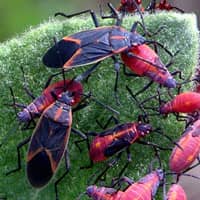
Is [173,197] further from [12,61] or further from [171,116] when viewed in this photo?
[12,61]

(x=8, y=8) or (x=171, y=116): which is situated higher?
(x=8, y=8)

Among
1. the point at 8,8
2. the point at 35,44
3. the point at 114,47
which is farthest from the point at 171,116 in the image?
the point at 8,8

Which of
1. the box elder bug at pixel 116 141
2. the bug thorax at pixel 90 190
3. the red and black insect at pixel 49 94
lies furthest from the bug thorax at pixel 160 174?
the red and black insect at pixel 49 94

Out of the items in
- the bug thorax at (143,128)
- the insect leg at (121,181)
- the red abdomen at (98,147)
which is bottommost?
the insect leg at (121,181)

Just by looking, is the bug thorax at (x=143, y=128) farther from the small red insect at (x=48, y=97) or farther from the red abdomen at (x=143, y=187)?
the small red insect at (x=48, y=97)

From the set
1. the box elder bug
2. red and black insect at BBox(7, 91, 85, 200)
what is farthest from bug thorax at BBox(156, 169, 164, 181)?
red and black insect at BBox(7, 91, 85, 200)

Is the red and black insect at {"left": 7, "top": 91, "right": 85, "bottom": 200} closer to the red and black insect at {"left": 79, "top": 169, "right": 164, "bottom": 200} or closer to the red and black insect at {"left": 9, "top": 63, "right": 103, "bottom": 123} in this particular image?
the red and black insect at {"left": 9, "top": 63, "right": 103, "bottom": 123}
